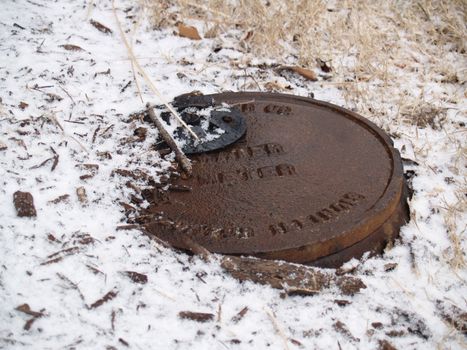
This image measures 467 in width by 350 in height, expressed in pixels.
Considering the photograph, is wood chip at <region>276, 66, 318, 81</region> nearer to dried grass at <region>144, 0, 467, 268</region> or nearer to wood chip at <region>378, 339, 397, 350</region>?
dried grass at <region>144, 0, 467, 268</region>

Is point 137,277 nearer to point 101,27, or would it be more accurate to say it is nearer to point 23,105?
point 23,105

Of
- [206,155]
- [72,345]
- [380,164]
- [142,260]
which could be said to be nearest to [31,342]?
[72,345]

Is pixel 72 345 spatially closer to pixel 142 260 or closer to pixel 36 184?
pixel 142 260

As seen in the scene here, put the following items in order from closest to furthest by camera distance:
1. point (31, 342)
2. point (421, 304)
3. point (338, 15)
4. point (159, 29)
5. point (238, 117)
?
point (31, 342) → point (421, 304) → point (238, 117) → point (159, 29) → point (338, 15)

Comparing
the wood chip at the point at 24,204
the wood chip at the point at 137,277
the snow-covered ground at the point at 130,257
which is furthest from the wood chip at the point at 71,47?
the wood chip at the point at 137,277

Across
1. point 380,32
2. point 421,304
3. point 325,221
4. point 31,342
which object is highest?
point 380,32

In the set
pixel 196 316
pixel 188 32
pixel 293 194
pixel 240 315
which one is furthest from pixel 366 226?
pixel 188 32
